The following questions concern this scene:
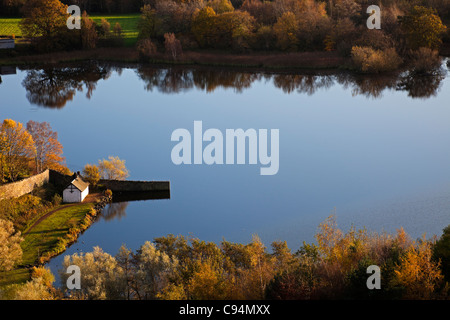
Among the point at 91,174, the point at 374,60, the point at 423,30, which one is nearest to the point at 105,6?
the point at 374,60

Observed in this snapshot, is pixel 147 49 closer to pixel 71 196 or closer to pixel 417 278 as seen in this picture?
pixel 71 196

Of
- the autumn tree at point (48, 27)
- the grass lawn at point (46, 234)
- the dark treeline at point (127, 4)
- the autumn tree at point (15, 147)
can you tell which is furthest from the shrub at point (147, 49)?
the grass lawn at point (46, 234)

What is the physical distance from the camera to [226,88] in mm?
71500

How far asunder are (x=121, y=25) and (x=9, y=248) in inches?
2691

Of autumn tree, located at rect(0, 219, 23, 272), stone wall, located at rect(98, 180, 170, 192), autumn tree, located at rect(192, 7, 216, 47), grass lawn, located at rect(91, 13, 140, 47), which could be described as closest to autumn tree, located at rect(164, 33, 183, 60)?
autumn tree, located at rect(192, 7, 216, 47)

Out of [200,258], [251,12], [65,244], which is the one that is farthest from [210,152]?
[251,12]

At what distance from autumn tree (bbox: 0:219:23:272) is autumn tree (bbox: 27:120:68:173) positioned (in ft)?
32.4

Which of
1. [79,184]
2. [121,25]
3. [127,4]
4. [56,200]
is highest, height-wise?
[127,4]

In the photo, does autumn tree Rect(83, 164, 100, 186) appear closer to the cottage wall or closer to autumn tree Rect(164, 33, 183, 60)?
the cottage wall

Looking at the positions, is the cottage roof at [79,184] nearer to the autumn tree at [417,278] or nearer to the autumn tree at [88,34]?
the autumn tree at [417,278]

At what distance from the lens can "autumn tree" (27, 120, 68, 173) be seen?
45.2 m

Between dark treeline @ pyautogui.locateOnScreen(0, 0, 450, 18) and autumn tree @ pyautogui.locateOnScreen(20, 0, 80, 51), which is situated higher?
dark treeline @ pyautogui.locateOnScreen(0, 0, 450, 18)

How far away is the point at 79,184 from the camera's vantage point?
4225 centimetres

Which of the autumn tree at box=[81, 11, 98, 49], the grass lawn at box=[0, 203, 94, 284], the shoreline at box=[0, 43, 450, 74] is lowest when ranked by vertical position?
the grass lawn at box=[0, 203, 94, 284]
